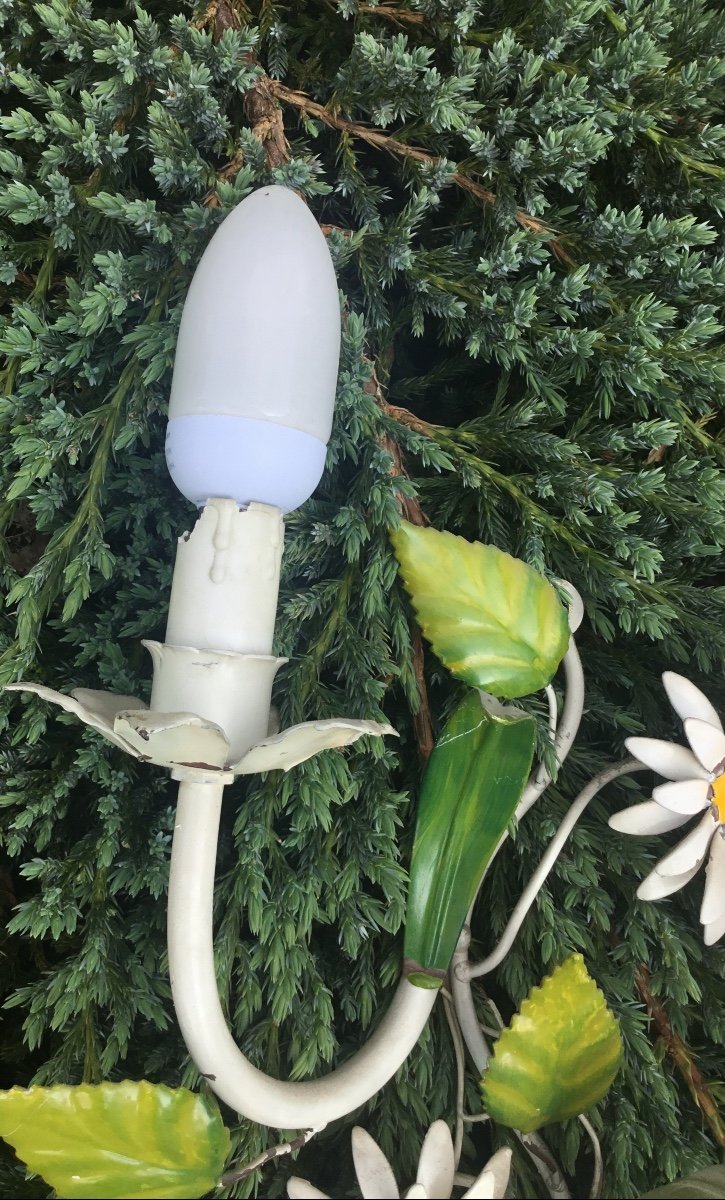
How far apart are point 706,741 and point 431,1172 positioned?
31cm

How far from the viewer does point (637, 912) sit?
1.90ft

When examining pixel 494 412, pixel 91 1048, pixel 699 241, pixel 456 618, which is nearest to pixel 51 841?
pixel 91 1048

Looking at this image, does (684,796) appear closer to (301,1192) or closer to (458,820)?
(458,820)

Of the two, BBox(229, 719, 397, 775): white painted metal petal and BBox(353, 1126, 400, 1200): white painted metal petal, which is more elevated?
BBox(229, 719, 397, 775): white painted metal petal

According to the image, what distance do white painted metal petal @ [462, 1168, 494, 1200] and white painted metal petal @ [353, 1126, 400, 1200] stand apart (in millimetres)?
44

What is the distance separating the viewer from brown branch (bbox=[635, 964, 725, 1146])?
55 centimetres

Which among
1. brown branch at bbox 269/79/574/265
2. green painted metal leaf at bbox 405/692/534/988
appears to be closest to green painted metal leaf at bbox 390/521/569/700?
green painted metal leaf at bbox 405/692/534/988

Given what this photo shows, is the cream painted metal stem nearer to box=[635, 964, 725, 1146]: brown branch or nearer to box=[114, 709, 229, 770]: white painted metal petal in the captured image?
box=[114, 709, 229, 770]: white painted metal petal

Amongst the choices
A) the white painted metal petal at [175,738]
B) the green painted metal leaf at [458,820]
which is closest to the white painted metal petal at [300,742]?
the white painted metal petal at [175,738]

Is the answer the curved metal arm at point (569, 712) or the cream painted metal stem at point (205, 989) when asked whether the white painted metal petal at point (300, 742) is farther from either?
the curved metal arm at point (569, 712)

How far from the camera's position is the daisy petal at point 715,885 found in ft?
1.70

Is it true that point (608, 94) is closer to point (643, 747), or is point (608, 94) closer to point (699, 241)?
point (699, 241)

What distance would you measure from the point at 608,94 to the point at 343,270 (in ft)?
0.71

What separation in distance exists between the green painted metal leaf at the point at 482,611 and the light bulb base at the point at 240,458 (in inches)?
3.9
